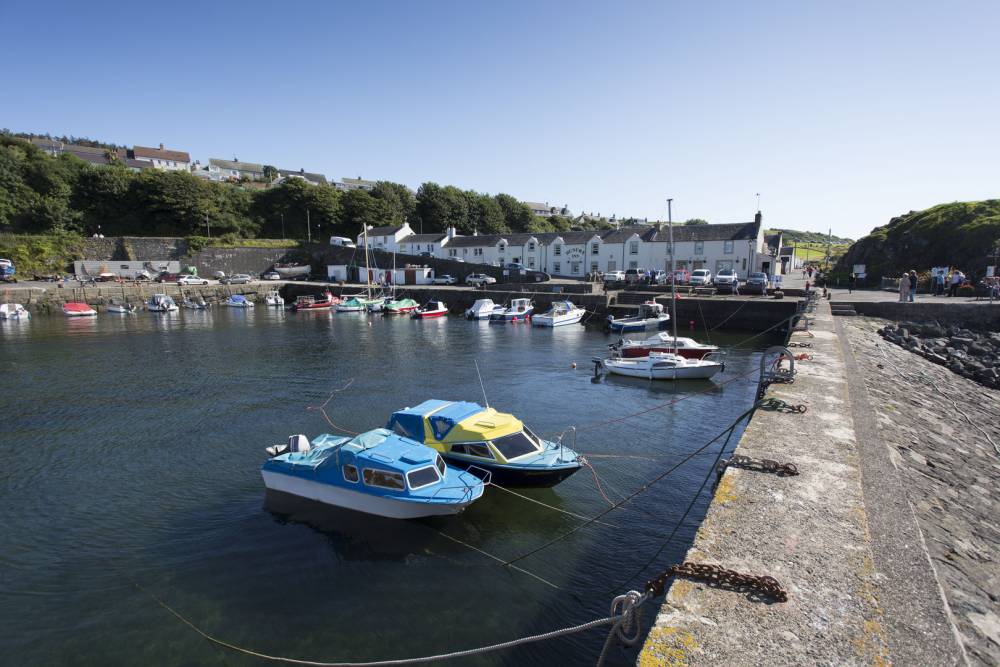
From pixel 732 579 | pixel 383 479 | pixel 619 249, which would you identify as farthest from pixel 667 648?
pixel 619 249

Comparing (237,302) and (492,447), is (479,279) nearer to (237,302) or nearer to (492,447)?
(237,302)

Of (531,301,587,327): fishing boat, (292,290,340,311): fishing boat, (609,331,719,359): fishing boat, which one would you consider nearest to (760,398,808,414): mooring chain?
(609,331,719,359): fishing boat

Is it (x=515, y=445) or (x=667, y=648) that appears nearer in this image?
(x=667, y=648)

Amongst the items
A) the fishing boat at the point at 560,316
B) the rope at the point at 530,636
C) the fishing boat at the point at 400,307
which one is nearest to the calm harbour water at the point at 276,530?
the rope at the point at 530,636

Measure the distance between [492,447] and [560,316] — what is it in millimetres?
33038

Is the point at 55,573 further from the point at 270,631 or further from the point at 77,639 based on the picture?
the point at 270,631

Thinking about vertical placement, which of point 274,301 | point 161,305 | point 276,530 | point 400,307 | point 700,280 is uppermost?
point 700,280

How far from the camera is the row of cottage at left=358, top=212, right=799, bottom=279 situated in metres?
60.2

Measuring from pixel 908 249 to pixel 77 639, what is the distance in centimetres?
6677

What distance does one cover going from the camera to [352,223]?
94375 millimetres

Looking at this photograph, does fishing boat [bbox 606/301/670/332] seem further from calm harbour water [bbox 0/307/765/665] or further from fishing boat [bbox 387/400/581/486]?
fishing boat [bbox 387/400/581/486]

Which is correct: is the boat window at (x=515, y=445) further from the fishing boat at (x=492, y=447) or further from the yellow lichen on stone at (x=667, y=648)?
the yellow lichen on stone at (x=667, y=648)

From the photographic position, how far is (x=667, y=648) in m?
5.14

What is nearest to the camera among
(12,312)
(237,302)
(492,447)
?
(492,447)
